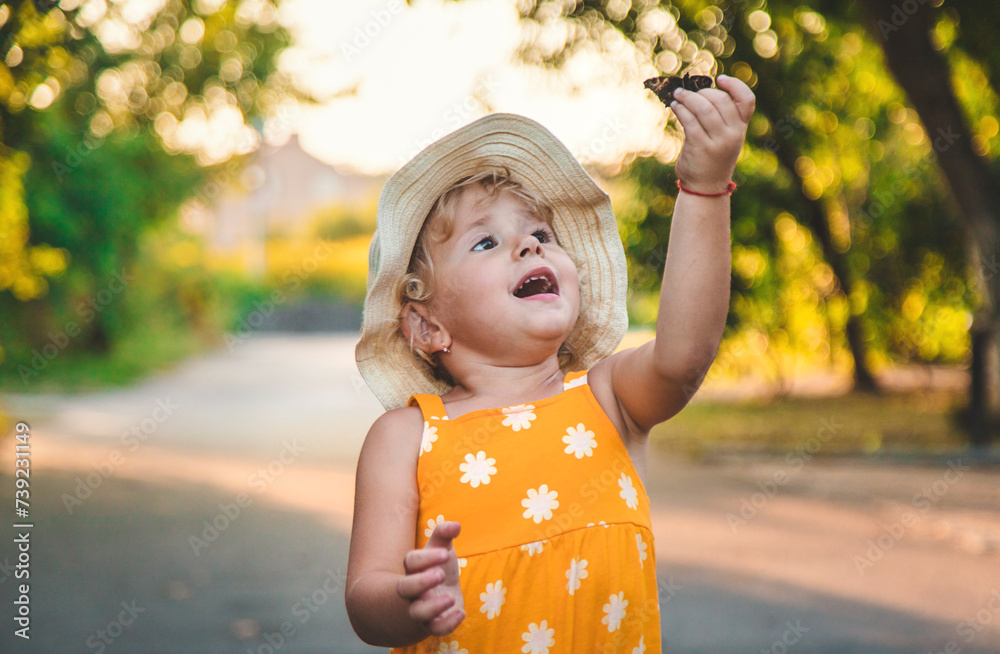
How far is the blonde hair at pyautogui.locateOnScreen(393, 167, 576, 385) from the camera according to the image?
1.67m

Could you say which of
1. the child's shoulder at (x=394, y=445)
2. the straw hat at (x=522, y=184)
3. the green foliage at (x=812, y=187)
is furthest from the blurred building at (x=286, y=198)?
the child's shoulder at (x=394, y=445)

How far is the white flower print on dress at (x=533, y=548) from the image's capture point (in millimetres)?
1413

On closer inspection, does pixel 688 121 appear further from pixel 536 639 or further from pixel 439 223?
pixel 536 639

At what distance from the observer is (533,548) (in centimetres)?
142

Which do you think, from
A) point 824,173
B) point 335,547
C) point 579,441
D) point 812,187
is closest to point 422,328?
point 579,441

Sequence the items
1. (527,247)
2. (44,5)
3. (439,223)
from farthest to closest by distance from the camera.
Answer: (44,5) < (439,223) < (527,247)

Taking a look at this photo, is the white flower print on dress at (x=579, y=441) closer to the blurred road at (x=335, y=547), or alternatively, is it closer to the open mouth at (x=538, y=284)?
the open mouth at (x=538, y=284)

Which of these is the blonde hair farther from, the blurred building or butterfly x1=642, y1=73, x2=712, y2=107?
the blurred building

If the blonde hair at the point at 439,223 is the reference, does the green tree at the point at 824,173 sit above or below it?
above

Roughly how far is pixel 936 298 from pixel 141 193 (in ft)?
40.5

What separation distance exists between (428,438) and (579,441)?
0.26 metres

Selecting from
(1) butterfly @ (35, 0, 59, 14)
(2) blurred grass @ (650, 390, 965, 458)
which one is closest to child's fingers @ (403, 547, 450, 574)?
(1) butterfly @ (35, 0, 59, 14)

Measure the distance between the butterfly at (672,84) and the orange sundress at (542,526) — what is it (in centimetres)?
53

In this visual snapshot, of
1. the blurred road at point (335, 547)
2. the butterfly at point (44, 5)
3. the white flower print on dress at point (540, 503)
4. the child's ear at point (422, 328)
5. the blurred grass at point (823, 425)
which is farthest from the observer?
the blurred grass at point (823, 425)
